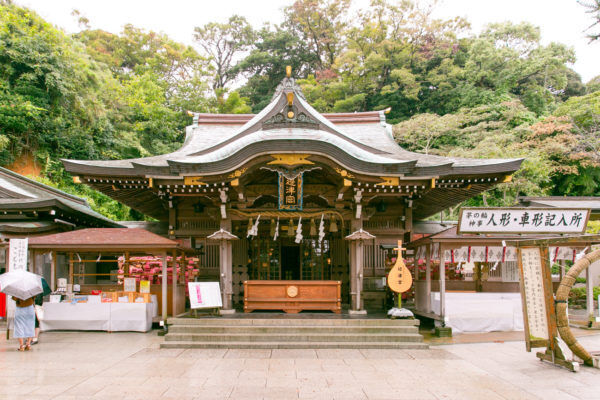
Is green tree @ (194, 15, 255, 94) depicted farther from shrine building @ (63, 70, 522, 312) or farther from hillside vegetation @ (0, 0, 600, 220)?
shrine building @ (63, 70, 522, 312)

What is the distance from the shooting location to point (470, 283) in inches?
527

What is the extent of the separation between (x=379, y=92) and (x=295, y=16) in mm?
13055

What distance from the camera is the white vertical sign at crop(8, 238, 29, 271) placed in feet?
32.1

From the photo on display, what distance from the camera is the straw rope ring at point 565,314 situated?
706 cm

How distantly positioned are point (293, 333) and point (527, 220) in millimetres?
5372

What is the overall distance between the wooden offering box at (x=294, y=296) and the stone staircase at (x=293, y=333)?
947mm

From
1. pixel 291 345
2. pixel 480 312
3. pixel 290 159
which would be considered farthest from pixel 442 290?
pixel 290 159

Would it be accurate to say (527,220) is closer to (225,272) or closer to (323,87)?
(225,272)

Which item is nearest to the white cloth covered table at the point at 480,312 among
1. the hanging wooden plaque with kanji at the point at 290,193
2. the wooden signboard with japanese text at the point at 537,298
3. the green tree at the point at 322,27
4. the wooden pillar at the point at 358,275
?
the wooden pillar at the point at 358,275

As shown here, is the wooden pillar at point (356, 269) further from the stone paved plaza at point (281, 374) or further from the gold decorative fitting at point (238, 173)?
the gold decorative fitting at point (238, 173)

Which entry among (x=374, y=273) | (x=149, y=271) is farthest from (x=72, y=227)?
(x=374, y=273)

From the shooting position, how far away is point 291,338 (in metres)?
9.24

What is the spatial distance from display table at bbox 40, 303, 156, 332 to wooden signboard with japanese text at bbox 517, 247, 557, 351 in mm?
8530

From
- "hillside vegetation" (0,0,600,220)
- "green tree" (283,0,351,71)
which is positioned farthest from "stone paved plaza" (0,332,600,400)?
"green tree" (283,0,351,71)
